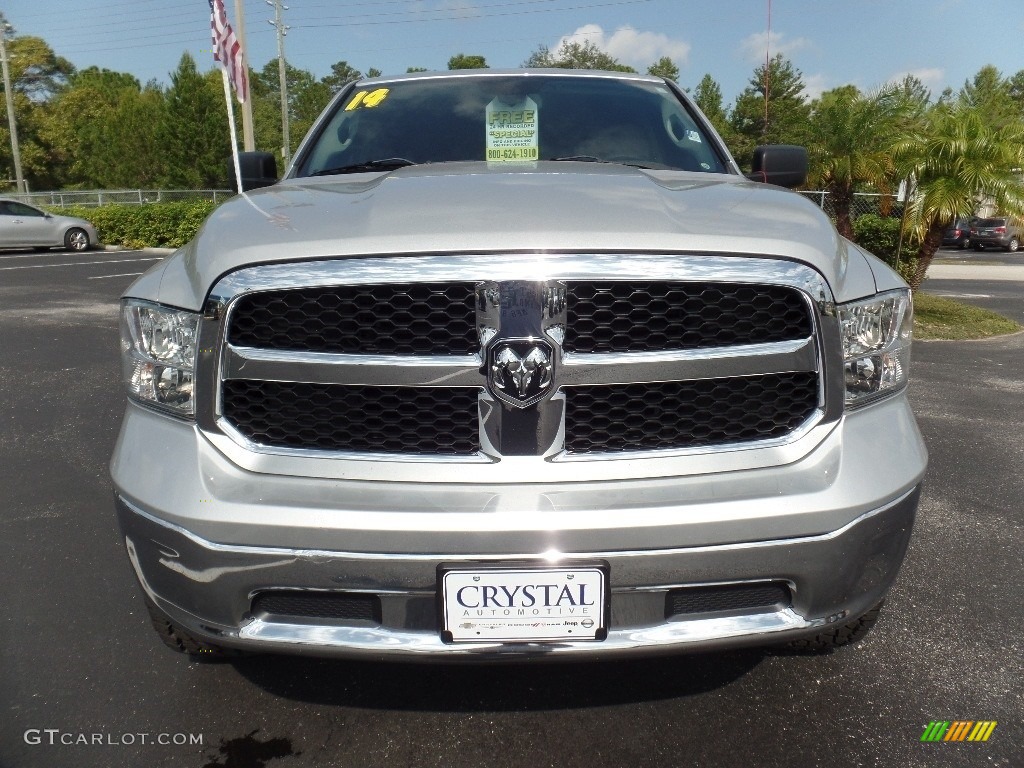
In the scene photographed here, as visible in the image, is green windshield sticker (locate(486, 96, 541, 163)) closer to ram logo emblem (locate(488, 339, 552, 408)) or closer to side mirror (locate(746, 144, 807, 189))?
side mirror (locate(746, 144, 807, 189))

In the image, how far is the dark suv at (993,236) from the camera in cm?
2604

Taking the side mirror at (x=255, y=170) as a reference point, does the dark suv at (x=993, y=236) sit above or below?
below

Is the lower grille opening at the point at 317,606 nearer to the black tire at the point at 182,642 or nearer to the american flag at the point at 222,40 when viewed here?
the black tire at the point at 182,642

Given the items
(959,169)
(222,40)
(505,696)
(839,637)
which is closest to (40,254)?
(222,40)

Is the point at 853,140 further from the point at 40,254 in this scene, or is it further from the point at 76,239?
the point at 76,239

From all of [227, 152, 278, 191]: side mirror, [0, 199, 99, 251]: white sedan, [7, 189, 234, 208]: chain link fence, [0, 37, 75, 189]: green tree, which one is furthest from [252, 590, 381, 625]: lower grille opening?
[0, 37, 75, 189]: green tree

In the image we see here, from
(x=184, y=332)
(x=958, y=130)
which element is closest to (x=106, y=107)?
(x=958, y=130)

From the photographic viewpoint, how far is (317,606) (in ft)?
5.99

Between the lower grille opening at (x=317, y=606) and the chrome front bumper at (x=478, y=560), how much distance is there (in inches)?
0.8

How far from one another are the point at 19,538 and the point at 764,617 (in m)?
3.14

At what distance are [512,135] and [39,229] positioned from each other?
21.4 metres

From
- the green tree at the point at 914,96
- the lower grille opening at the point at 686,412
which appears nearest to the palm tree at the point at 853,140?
the green tree at the point at 914,96

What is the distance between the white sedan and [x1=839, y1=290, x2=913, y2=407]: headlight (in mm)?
22658

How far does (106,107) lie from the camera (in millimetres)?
61625
